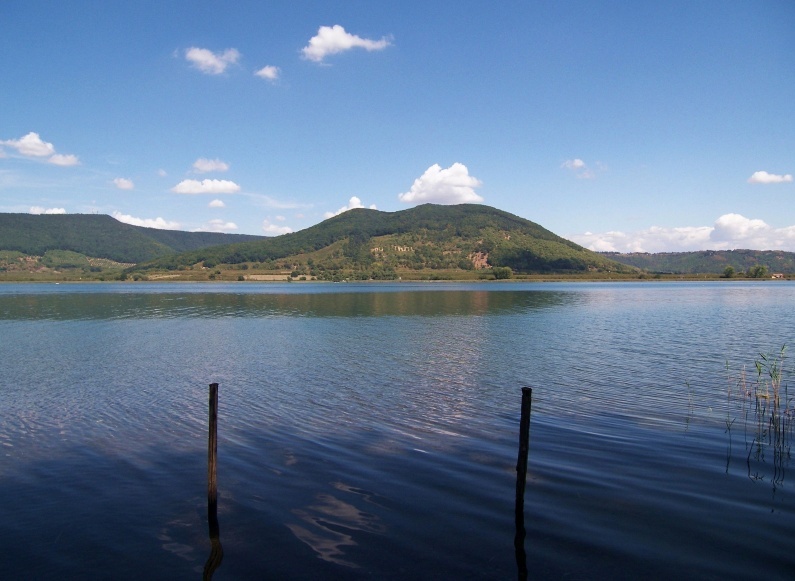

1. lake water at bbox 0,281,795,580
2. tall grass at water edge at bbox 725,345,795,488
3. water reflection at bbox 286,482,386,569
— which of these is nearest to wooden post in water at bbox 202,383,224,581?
lake water at bbox 0,281,795,580

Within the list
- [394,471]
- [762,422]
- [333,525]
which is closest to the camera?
[333,525]

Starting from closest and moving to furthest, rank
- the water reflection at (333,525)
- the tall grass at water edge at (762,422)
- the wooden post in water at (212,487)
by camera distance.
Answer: the water reflection at (333,525)
the wooden post in water at (212,487)
the tall grass at water edge at (762,422)

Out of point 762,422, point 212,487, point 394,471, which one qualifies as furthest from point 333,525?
point 762,422

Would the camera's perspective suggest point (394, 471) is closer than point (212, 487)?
No

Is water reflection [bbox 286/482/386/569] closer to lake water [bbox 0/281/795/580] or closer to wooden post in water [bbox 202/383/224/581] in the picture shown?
lake water [bbox 0/281/795/580]

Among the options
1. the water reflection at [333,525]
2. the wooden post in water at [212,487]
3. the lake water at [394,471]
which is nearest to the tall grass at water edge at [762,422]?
the lake water at [394,471]

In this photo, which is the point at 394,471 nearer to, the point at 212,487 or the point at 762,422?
the point at 212,487

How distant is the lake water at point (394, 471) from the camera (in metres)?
10.0

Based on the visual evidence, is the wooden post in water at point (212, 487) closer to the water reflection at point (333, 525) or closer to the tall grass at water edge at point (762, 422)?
the water reflection at point (333, 525)

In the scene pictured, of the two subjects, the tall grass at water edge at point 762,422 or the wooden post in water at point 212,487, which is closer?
the wooden post in water at point 212,487

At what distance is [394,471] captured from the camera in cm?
1419

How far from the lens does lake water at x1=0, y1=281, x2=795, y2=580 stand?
10023 millimetres

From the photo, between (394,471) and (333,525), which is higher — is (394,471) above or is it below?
above

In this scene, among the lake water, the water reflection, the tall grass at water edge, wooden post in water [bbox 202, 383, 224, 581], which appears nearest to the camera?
the lake water
